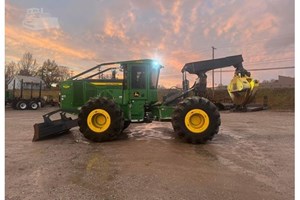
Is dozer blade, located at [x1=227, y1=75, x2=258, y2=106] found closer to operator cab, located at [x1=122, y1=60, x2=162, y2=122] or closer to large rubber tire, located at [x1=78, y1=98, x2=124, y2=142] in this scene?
operator cab, located at [x1=122, y1=60, x2=162, y2=122]

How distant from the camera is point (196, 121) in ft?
Result: 23.9

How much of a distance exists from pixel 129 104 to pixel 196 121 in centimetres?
212

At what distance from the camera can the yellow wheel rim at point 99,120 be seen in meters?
7.45

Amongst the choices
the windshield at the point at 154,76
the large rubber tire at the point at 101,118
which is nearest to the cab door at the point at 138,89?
the windshield at the point at 154,76

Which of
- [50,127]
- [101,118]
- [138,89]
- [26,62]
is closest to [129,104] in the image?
[138,89]

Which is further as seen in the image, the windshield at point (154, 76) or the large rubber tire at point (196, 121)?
the windshield at point (154, 76)

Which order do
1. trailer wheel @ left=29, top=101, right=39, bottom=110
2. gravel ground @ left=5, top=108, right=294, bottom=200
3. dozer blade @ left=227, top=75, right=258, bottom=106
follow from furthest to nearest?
trailer wheel @ left=29, top=101, right=39, bottom=110 < dozer blade @ left=227, top=75, right=258, bottom=106 < gravel ground @ left=5, top=108, right=294, bottom=200

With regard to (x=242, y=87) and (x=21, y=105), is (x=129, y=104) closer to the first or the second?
(x=242, y=87)

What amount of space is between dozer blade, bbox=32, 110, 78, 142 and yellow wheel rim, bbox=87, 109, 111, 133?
4.51 feet

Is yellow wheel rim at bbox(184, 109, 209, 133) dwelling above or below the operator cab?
below

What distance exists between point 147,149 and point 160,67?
315cm

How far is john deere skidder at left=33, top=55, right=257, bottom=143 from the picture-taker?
723 centimetres

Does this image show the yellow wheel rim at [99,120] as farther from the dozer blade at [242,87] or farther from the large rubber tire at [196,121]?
the dozer blade at [242,87]

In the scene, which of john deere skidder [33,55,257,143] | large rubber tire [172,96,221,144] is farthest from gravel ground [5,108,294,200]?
john deere skidder [33,55,257,143]
